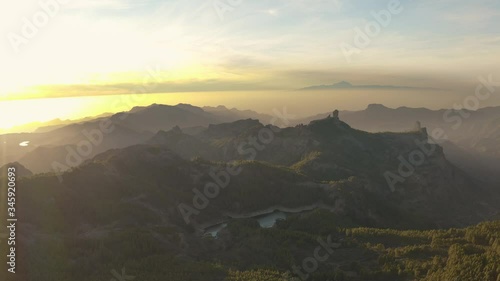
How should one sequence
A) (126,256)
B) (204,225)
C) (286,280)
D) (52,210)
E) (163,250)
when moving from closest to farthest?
(286,280), (126,256), (163,250), (52,210), (204,225)

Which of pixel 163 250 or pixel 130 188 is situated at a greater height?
pixel 130 188

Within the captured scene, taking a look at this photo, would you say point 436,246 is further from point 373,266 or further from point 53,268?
point 53,268

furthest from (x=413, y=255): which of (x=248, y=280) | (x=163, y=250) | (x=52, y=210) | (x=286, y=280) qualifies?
(x=52, y=210)

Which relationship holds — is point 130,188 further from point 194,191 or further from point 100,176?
point 194,191

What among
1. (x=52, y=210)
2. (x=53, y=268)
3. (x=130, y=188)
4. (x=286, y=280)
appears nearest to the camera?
(x=286, y=280)

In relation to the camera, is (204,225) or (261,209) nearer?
(204,225)

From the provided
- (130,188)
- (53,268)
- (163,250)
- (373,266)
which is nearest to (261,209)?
(130,188)

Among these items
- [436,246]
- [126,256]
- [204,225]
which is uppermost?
[436,246]

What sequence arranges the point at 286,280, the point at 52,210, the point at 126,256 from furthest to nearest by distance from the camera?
the point at 52,210
the point at 126,256
the point at 286,280

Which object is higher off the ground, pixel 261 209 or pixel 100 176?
pixel 100 176
